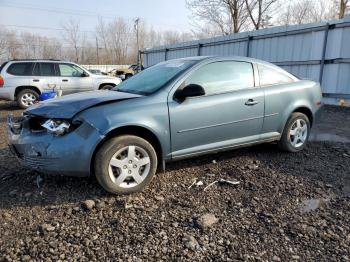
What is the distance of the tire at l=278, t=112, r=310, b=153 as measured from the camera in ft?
16.4

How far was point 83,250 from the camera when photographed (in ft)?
8.95

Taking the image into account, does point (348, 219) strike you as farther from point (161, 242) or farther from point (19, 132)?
point (19, 132)

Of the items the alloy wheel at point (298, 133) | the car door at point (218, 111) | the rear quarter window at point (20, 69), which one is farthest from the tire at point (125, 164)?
the rear quarter window at point (20, 69)

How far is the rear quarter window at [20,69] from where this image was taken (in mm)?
11062

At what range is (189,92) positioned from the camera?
3895mm

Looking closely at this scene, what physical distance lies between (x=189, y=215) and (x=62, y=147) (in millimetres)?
1489

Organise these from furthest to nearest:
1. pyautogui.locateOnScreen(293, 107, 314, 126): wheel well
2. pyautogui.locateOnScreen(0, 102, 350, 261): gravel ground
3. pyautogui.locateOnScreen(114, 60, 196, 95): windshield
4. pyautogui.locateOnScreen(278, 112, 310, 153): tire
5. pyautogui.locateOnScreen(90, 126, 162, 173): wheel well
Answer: pyautogui.locateOnScreen(293, 107, 314, 126): wheel well, pyautogui.locateOnScreen(278, 112, 310, 153): tire, pyautogui.locateOnScreen(114, 60, 196, 95): windshield, pyautogui.locateOnScreen(90, 126, 162, 173): wheel well, pyautogui.locateOnScreen(0, 102, 350, 261): gravel ground

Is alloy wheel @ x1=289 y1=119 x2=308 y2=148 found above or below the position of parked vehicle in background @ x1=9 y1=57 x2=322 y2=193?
below

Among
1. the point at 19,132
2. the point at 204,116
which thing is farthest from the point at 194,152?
the point at 19,132

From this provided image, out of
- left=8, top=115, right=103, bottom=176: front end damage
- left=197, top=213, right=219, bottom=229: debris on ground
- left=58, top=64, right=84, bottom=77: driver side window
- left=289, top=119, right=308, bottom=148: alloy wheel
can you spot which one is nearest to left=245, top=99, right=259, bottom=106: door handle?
left=289, top=119, right=308, bottom=148: alloy wheel

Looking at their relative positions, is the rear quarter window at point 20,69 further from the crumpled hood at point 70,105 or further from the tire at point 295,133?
the tire at point 295,133

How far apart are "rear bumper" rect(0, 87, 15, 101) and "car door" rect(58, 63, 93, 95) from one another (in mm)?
1552

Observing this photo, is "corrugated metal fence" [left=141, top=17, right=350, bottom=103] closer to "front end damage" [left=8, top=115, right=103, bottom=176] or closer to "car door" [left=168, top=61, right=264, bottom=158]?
"car door" [left=168, top=61, right=264, bottom=158]

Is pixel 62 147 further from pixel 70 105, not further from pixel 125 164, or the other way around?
pixel 125 164
